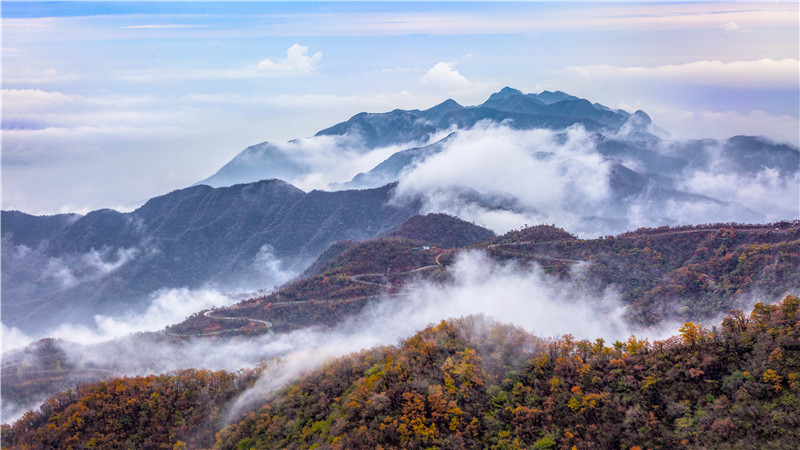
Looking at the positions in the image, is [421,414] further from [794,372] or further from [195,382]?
[195,382]

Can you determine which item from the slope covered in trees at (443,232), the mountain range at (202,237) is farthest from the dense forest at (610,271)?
the mountain range at (202,237)

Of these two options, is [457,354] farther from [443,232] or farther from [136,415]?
[443,232]

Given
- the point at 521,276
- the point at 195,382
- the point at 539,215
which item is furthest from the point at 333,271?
the point at 539,215

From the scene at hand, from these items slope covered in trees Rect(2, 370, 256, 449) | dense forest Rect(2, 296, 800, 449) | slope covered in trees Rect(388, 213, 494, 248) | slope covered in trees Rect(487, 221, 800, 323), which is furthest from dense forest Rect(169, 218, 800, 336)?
slope covered in trees Rect(2, 370, 256, 449)

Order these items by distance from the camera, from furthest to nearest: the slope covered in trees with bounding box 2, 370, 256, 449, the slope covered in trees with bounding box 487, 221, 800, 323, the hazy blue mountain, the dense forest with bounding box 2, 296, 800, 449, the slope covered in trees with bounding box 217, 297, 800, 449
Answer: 1. the hazy blue mountain
2. the slope covered in trees with bounding box 487, 221, 800, 323
3. the slope covered in trees with bounding box 2, 370, 256, 449
4. the dense forest with bounding box 2, 296, 800, 449
5. the slope covered in trees with bounding box 217, 297, 800, 449

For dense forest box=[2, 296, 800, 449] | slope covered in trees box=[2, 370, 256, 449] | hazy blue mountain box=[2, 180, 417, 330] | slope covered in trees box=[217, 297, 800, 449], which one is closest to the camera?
slope covered in trees box=[217, 297, 800, 449]

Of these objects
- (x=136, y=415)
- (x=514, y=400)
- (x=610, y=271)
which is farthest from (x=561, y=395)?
(x=610, y=271)

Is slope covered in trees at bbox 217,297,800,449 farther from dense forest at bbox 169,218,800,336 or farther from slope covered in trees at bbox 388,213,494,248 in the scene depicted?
slope covered in trees at bbox 388,213,494,248

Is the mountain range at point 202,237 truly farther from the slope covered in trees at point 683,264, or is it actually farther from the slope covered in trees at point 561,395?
the slope covered in trees at point 561,395
